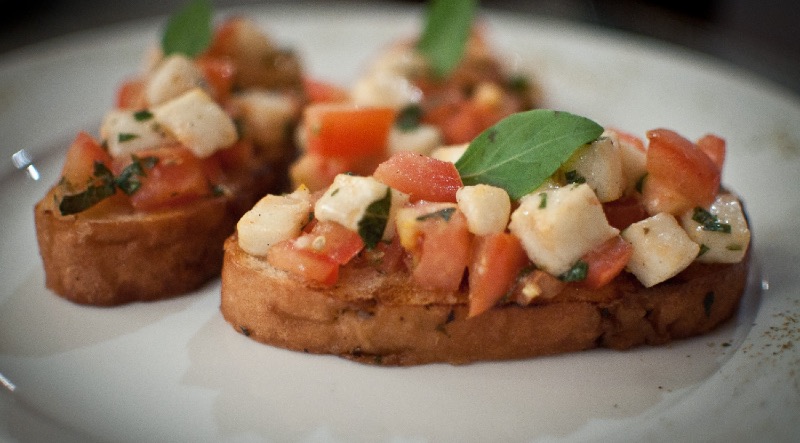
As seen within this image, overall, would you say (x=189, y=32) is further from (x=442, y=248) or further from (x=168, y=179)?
(x=442, y=248)

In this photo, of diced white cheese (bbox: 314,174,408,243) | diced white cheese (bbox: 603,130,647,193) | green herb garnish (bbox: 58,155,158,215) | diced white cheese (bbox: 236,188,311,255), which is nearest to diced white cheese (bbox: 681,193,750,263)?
diced white cheese (bbox: 603,130,647,193)

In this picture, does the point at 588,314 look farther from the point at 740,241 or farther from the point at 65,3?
the point at 65,3

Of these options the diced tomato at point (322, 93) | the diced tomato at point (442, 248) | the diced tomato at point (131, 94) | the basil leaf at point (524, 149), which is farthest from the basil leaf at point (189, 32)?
the diced tomato at point (442, 248)

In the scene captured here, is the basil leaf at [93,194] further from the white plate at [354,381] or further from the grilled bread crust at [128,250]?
the white plate at [354,381]

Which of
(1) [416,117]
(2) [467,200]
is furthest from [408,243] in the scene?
(1) [416,117]

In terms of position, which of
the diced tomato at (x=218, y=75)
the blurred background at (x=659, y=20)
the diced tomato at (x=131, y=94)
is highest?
the diced tomato at (x=131, y=94)

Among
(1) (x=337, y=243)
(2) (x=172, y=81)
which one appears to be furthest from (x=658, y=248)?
(2) (x=172, y=81)
